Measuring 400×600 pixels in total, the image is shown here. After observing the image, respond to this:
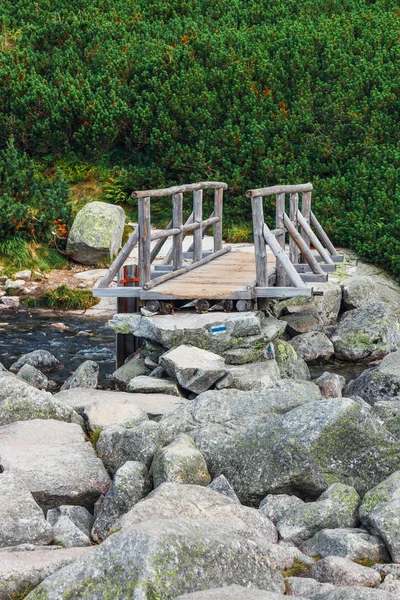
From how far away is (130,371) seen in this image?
12.6 metres

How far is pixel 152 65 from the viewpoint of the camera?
2355 cm

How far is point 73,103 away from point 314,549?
17.7m

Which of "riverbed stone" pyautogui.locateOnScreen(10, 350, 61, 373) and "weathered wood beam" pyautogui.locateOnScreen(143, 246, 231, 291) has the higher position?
"weathered wood beam" pyautogui.locateOnScreen(143, 246, 231, 291)

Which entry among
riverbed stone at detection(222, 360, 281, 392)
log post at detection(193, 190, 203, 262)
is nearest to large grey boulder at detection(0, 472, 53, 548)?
riverbed stone at detection(222, 360, 281, 392)

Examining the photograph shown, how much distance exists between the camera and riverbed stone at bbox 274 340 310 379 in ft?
42.0

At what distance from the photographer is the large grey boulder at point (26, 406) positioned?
9.16 m

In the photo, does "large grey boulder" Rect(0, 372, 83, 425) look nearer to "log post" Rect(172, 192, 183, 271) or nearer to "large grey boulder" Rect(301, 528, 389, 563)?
"large grey boulder" Rect(301, 528, 389, 563)

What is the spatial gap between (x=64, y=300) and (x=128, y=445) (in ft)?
32.2

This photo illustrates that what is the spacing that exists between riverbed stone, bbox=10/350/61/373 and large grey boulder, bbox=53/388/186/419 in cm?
241

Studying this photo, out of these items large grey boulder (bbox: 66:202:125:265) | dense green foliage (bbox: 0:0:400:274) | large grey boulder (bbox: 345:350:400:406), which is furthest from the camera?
dense green foliage (bbox: 0:0:400:274)

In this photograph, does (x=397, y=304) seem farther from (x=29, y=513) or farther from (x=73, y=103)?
(x=29, y=513)

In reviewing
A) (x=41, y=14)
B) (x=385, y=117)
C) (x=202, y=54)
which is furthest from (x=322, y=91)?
(x=41, y=14)

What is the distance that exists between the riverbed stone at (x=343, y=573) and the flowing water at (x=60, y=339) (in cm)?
699

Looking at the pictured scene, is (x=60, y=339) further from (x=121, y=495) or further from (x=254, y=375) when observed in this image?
(x=121, y=495)
